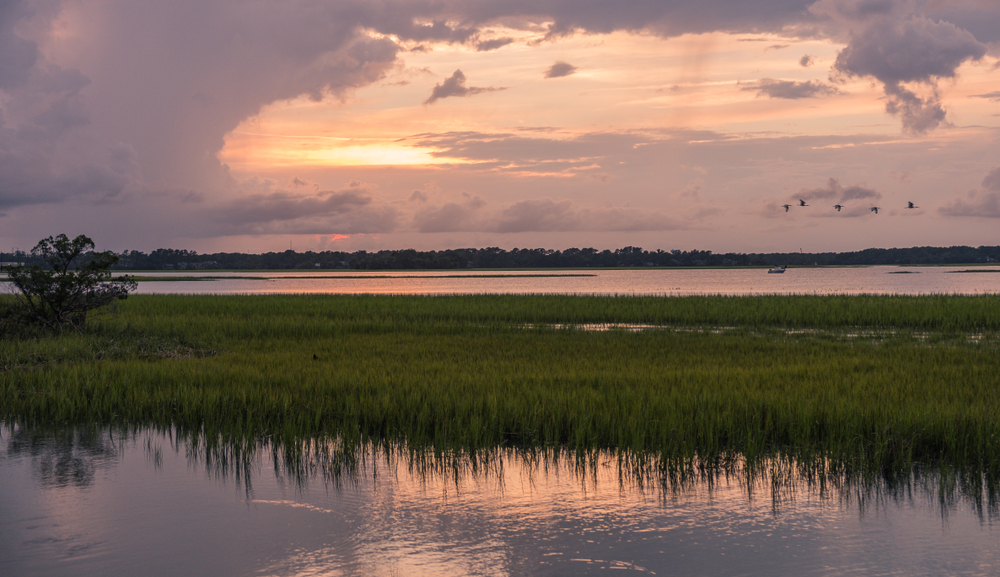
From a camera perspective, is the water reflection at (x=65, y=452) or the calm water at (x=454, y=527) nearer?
the calm water at (x=454, y=527)

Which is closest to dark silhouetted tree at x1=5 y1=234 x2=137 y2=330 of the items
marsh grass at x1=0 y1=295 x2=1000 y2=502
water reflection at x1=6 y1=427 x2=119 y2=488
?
marsh grass at x1=0 y1=295 x2=1000 y2=502

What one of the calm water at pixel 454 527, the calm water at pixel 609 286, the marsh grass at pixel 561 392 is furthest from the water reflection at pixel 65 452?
the calm water at pixel 609 286

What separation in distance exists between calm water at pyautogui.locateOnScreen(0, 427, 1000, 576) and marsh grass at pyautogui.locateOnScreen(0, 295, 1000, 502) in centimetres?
91

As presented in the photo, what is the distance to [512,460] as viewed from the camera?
8.85 metres

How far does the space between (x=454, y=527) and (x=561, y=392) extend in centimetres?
546

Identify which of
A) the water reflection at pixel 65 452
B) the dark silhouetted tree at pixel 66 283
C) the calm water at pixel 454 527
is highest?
the dark silhouetted tree at pixel 66 283

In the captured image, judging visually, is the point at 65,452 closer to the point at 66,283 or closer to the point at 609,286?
the point at 66,283

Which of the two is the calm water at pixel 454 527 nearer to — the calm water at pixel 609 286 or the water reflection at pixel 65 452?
the water reflection at pixel 65 452

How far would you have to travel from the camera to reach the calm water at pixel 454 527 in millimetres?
5762

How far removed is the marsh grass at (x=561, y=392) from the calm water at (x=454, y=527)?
0.91m

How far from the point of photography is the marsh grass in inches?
351

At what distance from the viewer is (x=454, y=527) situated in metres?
6.57

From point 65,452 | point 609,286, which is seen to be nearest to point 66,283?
point 65,452

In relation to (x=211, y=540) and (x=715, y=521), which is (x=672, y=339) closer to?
(x=715, y=521)
